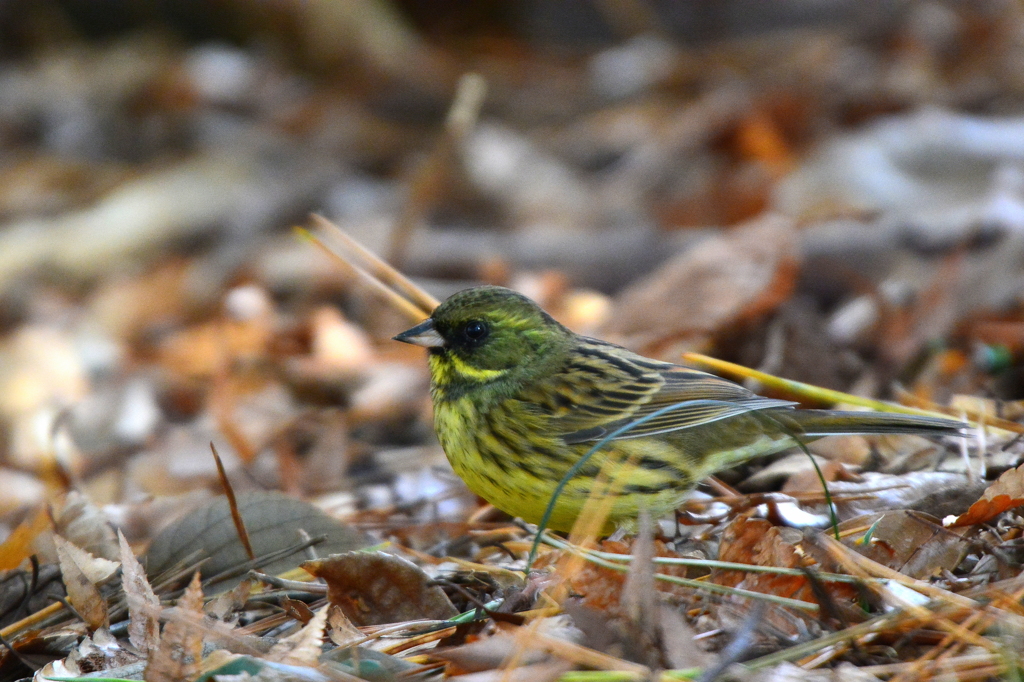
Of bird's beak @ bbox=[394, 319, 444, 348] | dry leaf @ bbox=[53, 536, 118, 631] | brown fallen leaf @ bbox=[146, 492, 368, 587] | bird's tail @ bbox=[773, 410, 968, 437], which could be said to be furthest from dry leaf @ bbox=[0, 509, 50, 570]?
bird's tail @ bbox=[773, 410, 968, 437]

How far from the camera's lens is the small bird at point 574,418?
12.2ft

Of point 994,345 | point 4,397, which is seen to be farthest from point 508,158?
point 994,345

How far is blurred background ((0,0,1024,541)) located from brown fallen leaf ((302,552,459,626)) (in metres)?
1.21

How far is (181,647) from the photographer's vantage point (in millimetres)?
2799

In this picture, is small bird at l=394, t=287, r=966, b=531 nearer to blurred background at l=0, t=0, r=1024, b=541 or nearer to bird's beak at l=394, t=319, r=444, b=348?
bird's beak at l=394, t=319, r=444, b=348

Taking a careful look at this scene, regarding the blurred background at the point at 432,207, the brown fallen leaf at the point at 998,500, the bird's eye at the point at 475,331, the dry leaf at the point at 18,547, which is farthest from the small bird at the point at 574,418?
the dry leaf at the point at 18,547

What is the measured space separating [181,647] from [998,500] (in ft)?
7.36

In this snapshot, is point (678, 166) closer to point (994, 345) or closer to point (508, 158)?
point (508, 158)

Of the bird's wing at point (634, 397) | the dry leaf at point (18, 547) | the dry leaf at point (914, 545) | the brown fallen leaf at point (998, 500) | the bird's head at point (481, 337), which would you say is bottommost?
the dry leaf at point (18, 547)

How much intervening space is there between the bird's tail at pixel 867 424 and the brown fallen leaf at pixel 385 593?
5.01ft

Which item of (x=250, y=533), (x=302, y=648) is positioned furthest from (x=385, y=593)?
(x=250, y=533)

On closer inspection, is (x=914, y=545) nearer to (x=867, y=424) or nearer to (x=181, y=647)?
(x=867, y=424)

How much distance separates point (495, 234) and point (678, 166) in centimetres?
261

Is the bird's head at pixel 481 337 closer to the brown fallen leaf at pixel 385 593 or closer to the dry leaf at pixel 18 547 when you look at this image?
the brown fallen leaf at pixel 385 593
